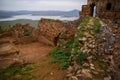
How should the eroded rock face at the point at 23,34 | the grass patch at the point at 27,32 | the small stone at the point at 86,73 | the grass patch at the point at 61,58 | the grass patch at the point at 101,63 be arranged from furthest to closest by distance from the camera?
the grass patch at the point at 27,32
the eroded rock face at the point at 23,34
the grass patch at the point at 61,58
the grass patch at the point at 101,63
the small stone at the point at 86,73

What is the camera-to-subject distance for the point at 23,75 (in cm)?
930

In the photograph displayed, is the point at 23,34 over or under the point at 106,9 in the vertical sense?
under

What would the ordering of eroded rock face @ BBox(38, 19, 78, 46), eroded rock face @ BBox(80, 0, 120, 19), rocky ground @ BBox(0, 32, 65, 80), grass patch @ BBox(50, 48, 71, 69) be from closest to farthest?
1. rocky ground @ BBox(0, 32, 65, 80)
2. grass patch @ BBox(50, 48, 71, 69)
3. eroded rock face @ BBox(38, 19, 78, 46)
4. eroded rock face @ BBox(80, 0, 120, 19)

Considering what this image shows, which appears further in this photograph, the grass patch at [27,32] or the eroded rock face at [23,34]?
the grass patch at [27,32]

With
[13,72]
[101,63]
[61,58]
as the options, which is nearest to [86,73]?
[101,63]

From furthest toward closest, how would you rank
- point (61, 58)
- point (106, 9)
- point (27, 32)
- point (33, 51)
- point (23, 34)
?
1. point (106, 9)
2. point (27, 32)
3. point (23, 34)
4. point (33, 51)
5. point (61, 58)

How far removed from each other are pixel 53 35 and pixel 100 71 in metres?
8.41

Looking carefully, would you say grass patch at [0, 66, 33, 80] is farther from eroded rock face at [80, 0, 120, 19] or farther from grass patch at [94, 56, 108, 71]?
eroded rock face at [80, 0, 120, 19]

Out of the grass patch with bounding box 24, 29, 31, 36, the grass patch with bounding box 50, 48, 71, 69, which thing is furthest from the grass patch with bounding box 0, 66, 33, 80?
the grass patch with bounding box 24, 29, 31, 36

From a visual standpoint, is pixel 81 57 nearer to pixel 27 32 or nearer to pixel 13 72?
pixel 13 72

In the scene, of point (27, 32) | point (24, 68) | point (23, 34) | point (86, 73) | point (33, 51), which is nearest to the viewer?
point (86, 73)

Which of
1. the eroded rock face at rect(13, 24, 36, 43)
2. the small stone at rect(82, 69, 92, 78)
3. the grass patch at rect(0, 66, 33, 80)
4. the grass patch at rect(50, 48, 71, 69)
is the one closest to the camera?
the small stone at rect(82, 69, 92, 78)

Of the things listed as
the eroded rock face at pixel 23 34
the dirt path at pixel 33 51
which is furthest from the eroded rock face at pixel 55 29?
the eroded rock face at pixel 23 34

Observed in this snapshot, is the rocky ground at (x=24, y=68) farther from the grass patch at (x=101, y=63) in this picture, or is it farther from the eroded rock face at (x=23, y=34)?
the eroded rock face at (x=23, y=34)
